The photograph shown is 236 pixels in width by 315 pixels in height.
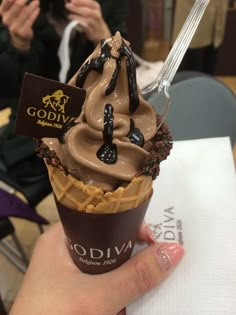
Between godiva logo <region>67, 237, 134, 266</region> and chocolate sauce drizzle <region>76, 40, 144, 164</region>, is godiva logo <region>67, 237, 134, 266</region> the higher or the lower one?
the lower one

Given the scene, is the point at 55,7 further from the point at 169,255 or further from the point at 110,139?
the point at 169,255

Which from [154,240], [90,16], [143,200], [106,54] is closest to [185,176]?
[154,240]

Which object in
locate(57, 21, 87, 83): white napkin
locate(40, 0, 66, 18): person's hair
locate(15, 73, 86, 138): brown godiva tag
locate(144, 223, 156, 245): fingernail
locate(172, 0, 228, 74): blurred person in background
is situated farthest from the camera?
locate(172, 0, 228, 74): blurred person in background

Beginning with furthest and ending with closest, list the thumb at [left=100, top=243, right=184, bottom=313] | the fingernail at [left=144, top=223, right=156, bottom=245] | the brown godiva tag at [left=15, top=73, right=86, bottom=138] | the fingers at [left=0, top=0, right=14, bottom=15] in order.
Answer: the fingers at [left=0, top=0, right=14, bottom=15], the fingernail at [left=144, top=223, right=156, bottom=245], the thumb at [left=100, top=243, right=184, bottom=313], the brown godiva tag at [left=15, top=73, right=86, bottom=138]

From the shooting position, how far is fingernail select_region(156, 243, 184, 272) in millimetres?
802

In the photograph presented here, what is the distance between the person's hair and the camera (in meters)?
1.58

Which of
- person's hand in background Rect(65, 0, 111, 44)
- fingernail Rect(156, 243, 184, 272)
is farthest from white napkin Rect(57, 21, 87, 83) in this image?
fingernail Rect(156, 243, 184, 272)

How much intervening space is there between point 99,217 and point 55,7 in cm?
120

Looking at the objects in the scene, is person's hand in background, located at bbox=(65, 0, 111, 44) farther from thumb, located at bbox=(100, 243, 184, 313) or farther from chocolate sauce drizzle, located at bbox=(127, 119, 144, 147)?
thumb, located at bbox=(100, 243, 184, 313)

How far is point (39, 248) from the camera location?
0.90 metres

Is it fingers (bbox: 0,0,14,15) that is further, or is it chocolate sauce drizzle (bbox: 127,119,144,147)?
fingers (bbox: 0,0,14,15)

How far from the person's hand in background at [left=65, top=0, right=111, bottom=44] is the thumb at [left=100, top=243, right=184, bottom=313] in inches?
38.8

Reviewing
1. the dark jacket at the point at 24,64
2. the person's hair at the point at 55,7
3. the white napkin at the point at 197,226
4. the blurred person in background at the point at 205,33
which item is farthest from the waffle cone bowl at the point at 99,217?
the blurred person in background at the point at 205,33

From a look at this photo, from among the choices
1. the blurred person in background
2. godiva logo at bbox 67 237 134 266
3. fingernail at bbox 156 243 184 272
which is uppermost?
godiva logo at bbox 67 237 134 266
